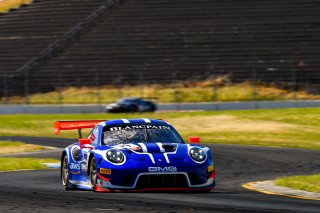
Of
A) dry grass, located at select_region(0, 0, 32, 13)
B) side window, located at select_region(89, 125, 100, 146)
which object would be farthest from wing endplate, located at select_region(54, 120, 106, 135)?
dry grass, located at select_region(0, 0, 32, 13)

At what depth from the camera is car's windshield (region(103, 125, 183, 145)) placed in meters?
12.9

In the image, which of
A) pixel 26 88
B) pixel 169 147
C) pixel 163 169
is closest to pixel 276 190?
pixel 169 147

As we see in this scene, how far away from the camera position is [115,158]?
1198cm

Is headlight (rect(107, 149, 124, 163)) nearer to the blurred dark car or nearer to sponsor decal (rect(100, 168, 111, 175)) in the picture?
sponsor decal (rect(100, 168, 111, 175))

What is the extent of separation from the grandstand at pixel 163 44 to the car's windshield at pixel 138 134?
1391 inches

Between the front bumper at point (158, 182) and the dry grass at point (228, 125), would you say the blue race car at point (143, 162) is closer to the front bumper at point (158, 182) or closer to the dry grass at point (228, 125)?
the front bumper at point (158, 182)

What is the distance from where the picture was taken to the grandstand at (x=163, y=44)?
50.3 metres

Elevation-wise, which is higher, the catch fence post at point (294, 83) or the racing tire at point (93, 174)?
the catch fence post at point (294, 83)

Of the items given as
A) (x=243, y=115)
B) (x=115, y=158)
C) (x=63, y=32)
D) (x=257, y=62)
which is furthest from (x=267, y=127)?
(x=63, y=32)

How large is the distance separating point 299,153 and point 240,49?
28.6 metres

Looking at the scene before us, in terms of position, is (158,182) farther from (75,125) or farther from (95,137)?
(75,125)

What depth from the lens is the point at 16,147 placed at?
27.9 metres

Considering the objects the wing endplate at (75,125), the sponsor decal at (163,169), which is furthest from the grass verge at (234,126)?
the sponsor decal at (163,169)

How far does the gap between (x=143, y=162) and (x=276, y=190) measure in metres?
2.48
